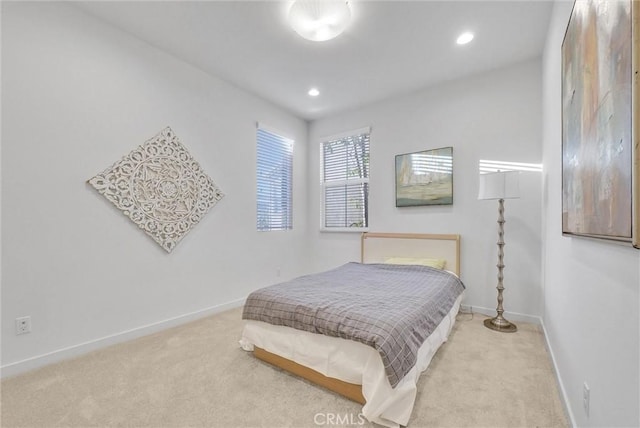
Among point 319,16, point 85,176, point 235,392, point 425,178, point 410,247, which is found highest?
point 319,16

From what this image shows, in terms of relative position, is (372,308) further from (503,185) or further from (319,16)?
(319,16)

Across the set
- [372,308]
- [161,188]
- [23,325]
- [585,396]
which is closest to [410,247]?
[372,308]

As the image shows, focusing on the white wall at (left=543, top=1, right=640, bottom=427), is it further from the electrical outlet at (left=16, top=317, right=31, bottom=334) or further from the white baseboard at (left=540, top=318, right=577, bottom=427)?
the electrical outlet at (left=16, top=317, right=31, bottom=334)

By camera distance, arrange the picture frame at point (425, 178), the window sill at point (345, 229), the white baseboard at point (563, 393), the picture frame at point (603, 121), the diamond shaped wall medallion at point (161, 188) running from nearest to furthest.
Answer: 1. the picture frame at point (603, 121)
2. the white baseboard at point (563, 393)
3. the diamond shaped wall medallion at point (161, 188)
4. the picture frame at point (425, 178)
5. the window sill at point (345, 229)

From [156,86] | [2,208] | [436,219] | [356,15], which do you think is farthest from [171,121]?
[436,219]

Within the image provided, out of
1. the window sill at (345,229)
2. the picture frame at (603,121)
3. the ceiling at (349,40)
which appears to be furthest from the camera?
the window sill at (345,229)

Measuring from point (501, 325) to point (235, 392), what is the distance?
2494 mm

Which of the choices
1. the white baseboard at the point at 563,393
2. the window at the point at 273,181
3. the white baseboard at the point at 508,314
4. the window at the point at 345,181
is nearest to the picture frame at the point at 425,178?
the window at the point at 345,181

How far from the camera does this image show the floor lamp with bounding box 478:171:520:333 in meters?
2.56

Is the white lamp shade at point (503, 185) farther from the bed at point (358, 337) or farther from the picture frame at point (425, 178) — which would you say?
the bed at point (358, 337)

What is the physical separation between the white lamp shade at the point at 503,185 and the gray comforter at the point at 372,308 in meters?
0.93

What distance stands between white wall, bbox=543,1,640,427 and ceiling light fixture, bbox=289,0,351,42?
140cm

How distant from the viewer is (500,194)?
8.45 feet

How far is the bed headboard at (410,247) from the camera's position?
3205 millimetres
